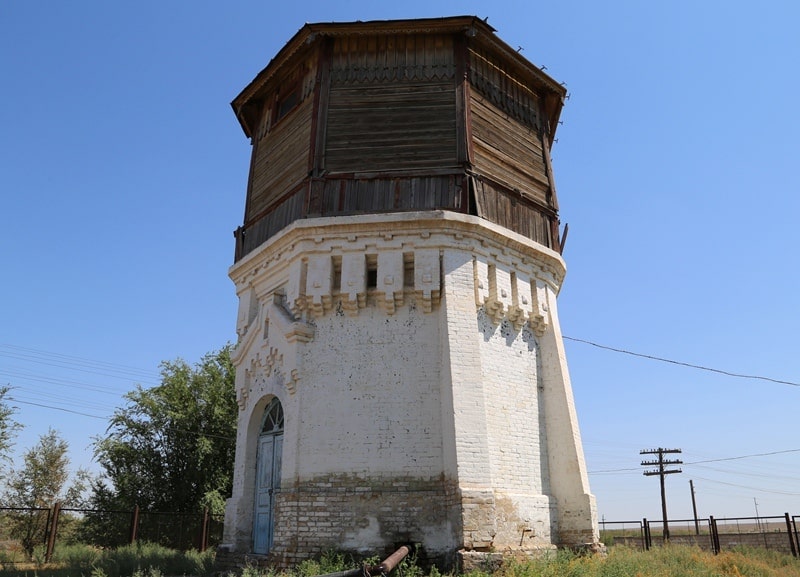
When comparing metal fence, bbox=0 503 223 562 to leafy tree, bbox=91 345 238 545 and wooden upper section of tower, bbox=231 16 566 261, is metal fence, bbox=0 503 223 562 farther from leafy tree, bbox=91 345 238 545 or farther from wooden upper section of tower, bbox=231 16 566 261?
wooden upper section of tower, bbox=231 16 566 261

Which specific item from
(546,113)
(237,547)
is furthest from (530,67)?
(237,547)

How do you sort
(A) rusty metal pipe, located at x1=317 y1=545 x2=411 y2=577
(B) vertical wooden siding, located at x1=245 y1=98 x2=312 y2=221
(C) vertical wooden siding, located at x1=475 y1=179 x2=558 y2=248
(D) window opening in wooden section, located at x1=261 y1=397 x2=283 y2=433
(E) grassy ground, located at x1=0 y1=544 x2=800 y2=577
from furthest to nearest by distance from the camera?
(B) vertical wooden siding, located at x1=245 y1=98 x2=312 y2=221, (D) window opening in wooden section, located at x1=261 y1=397 x2=283 y2=433, (C) vertical wooden siding, located at x1=475 y1=179 x2=558 y2=248, (E) grassy ground, located at x1=0 y1=544 x2=800 y2=577, (A) rusty metal pipe, located at x1=317 y1=545 x2=411 y2=577

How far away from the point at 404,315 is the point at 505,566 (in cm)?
485

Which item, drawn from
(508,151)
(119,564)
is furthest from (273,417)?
Answer: (508,151)

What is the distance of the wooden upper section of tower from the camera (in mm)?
12789

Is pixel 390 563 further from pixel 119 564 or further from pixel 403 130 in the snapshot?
pixel 403 130

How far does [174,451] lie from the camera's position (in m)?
25.0

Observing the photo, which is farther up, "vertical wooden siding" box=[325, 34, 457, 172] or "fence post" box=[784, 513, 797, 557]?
Result: "vertical wooden siding" box=[325, 34, 457, 172]

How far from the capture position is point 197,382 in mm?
26688

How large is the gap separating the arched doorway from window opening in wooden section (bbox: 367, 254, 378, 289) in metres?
3.51

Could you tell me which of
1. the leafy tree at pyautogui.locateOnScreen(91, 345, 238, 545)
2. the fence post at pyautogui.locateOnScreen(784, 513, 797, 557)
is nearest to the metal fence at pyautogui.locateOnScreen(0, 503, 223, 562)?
the leafy tree at pyautogui.locateOnScreen(91, 345, 238, 545)

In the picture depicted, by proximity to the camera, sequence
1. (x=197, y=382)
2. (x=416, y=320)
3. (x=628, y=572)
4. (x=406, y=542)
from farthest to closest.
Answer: (x=197, y=382), (x=416, y=320), (x=406, y=542), (x=628, y=572)

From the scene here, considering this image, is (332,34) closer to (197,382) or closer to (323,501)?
(323,501)

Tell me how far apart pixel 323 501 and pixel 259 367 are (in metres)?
3.80
